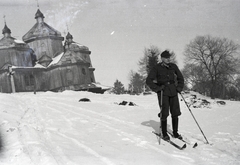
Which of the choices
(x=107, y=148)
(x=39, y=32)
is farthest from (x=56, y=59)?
(x=107, y=148)

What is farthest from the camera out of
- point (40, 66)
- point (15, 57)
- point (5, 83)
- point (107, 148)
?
point (40, 66)

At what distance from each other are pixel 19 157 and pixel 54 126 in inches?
112

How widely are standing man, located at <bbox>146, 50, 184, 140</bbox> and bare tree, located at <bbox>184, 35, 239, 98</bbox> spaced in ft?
98.1

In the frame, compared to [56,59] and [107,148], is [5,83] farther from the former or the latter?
[107,148]

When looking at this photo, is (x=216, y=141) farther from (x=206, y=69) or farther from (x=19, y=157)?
(x=206, y=69)

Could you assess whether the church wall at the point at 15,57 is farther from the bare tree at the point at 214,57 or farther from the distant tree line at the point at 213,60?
the bare tree at the point at 214,57

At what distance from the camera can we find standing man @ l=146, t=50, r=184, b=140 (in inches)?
210

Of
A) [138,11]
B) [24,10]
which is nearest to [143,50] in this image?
[138,11]

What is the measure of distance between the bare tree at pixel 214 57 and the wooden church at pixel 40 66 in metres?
16.3

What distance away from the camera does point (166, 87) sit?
5387 millimetres

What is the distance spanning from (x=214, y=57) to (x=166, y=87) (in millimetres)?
33300

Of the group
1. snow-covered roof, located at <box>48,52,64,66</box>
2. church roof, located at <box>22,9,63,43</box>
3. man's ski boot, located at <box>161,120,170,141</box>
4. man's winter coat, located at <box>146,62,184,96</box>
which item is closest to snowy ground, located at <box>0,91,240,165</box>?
man's ski boot, located at <box>161,120,170,141</box>

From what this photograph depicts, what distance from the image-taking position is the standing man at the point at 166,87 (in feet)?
17.5

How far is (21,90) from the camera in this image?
32.3 meters
